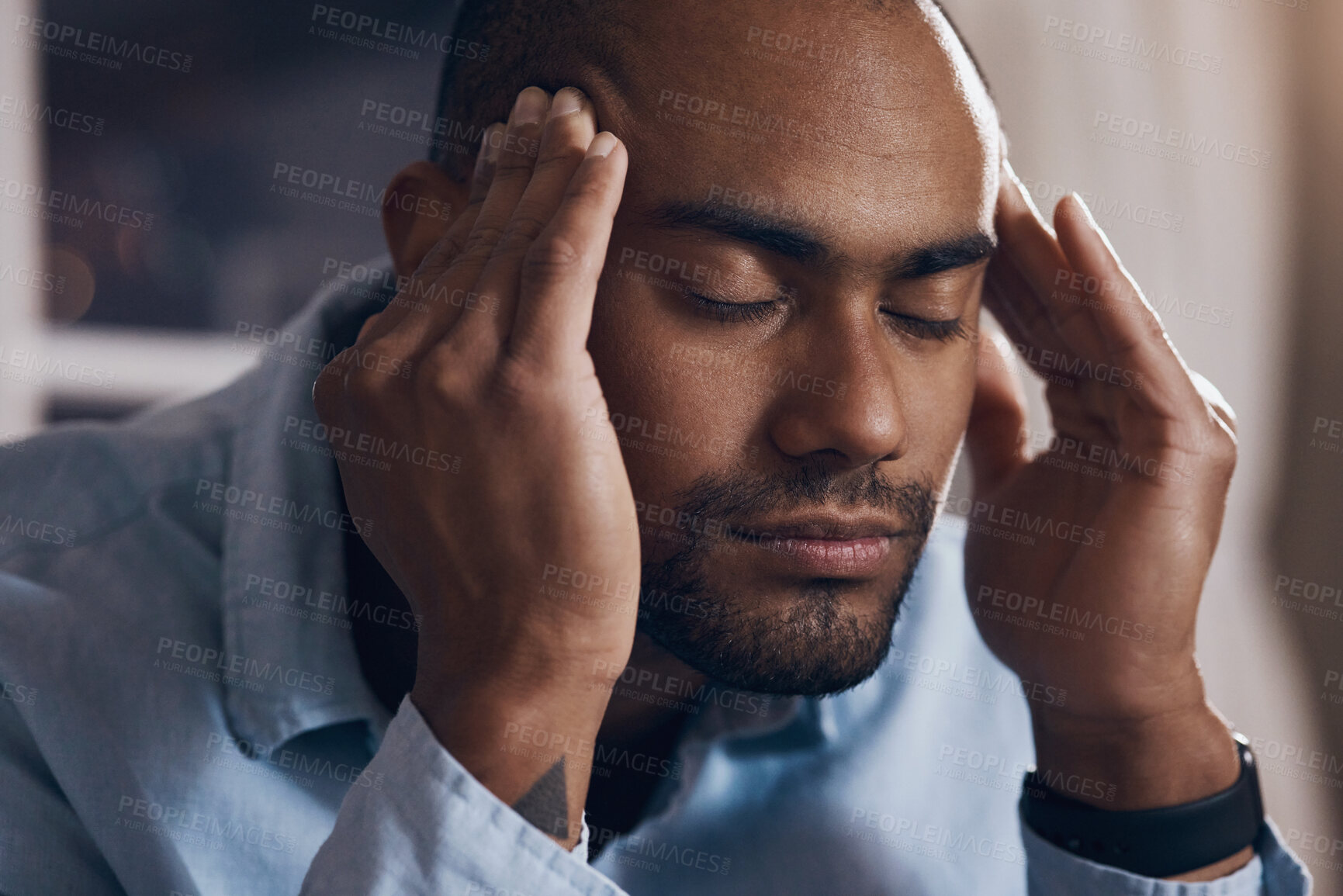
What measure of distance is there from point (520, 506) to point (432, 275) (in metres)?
0.26

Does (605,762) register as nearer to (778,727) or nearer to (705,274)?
(778,727)

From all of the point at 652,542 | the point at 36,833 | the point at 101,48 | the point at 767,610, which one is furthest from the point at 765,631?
the point at 101,48

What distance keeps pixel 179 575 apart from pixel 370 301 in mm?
391

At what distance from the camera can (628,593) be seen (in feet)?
2.73

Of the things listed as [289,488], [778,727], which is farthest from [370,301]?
[778,727]

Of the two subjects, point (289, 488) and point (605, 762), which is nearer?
point (289, 488)

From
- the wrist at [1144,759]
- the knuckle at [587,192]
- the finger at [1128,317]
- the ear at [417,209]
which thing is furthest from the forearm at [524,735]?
the finger at [1128,317]

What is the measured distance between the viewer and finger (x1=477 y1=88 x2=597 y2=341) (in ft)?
2.77

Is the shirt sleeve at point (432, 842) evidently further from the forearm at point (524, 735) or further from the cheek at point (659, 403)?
the cheek at point (659, 403)

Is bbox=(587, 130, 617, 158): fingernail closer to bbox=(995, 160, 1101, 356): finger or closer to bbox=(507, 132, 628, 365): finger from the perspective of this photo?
bbox=(507, 132, 628, 365): finger

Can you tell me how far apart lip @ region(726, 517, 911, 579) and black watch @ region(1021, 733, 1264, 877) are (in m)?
0.38

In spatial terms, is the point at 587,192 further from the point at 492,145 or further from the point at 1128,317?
the point at 1128,317

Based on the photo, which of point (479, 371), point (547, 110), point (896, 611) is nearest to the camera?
point (479, 371)

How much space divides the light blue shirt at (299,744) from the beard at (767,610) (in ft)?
0.82
